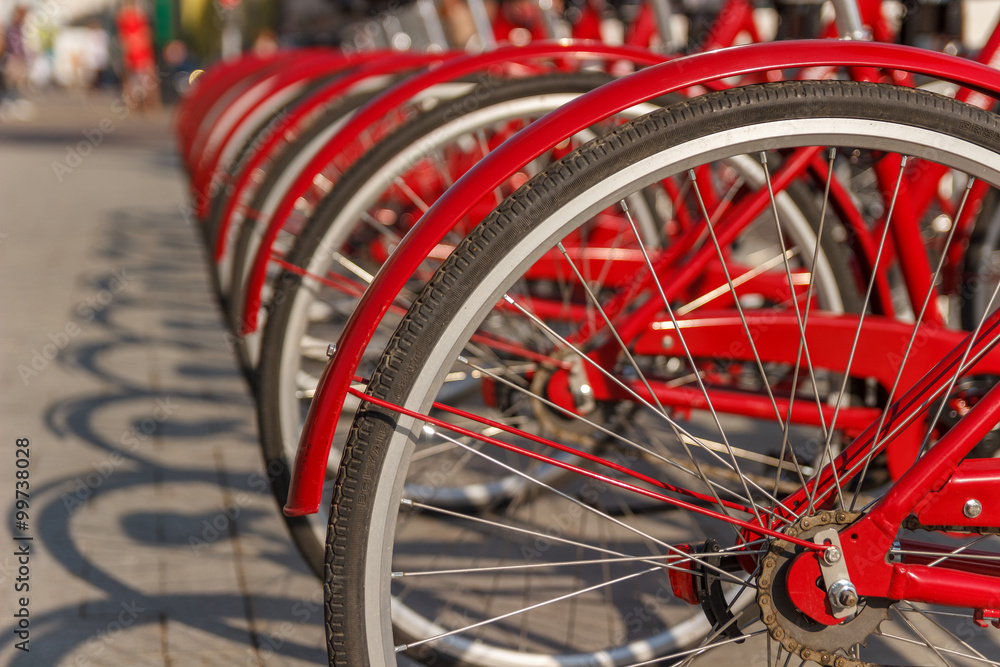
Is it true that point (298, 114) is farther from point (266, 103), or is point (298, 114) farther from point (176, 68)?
point (176, 68)

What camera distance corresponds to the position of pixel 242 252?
3.29 m

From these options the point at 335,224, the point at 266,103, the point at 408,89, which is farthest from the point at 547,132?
the point at 266,103

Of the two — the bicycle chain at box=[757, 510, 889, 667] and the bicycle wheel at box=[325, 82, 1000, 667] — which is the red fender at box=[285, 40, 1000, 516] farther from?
the bicycle chain at box=[757, 510, 889, 667]

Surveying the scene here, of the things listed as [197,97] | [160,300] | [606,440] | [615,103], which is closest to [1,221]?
[197,97]

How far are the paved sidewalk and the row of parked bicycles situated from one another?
33 centimetres

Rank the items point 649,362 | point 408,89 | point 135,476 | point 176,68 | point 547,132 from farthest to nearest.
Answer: point 176,68
point 135,476
point 649,362
point 408,89
point 547,132

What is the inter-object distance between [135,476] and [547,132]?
2.24m

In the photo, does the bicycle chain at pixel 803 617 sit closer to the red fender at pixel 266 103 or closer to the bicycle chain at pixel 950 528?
the bicycle chain at pixel 950 528

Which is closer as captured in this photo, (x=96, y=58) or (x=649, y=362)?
(x=649, y=362)

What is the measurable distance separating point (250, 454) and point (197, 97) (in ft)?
17.0

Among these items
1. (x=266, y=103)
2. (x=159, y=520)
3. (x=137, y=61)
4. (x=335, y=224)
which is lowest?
(x=159, y=520)

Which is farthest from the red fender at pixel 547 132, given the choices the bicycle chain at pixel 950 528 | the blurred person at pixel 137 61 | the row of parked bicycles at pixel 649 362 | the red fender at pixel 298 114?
the blurred person at pixel 137 61

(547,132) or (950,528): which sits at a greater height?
(547,132)

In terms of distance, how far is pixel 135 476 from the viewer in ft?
10.9
